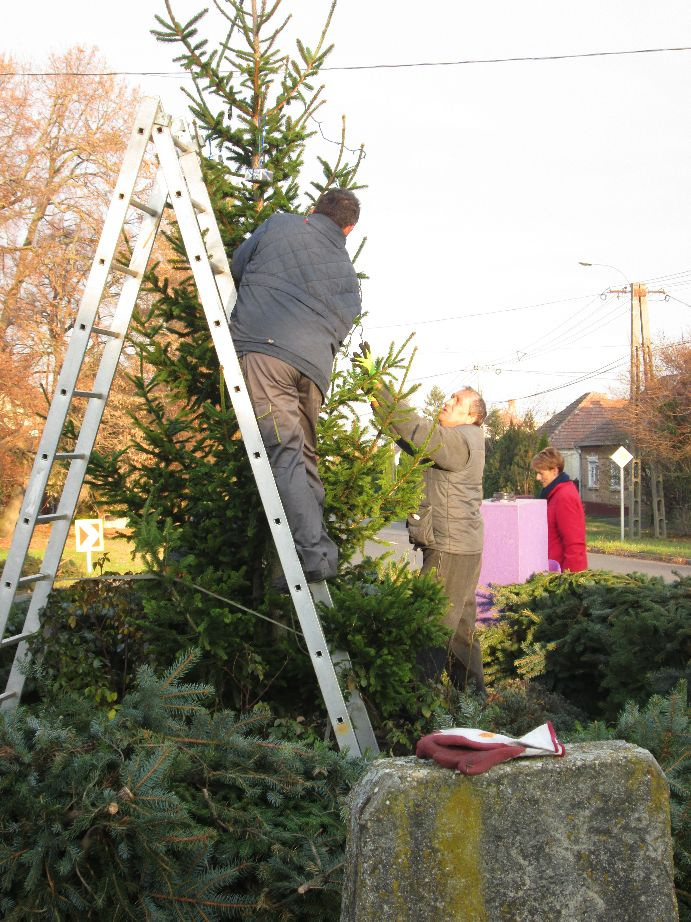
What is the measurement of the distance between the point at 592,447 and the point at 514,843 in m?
57.4

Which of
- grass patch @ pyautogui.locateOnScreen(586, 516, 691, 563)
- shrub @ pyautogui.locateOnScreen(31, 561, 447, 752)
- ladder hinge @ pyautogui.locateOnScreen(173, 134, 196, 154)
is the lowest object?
grass patch @ pyautogui.locateOnScreen(586, 516, 691, 563)

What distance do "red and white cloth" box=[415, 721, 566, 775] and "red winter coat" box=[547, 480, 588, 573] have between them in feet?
20.1

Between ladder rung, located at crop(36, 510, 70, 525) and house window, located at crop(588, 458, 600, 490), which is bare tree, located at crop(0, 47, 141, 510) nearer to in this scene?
ladder rung, located at crop(36, 510, 70, 525)

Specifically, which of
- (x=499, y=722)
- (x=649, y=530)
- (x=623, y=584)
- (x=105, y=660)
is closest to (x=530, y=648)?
(x=623, y=584)

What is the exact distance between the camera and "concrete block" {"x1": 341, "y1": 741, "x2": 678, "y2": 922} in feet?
5.84

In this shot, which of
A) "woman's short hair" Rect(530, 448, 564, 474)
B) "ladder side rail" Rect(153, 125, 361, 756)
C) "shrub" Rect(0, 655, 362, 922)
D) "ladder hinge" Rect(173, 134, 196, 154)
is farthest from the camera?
"woman's short hair" Rect(530, 448, 564, 474)

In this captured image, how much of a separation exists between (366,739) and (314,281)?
5.74 feet

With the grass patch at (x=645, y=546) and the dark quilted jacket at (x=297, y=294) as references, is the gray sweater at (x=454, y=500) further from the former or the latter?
the grass patch at (x=645, y=546)

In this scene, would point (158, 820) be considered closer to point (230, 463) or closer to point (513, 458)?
point (230, 463)

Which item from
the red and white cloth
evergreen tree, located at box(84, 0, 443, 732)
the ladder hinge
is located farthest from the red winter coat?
the red and white cloth

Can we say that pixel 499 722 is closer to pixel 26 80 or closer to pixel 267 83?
pixel 267 83

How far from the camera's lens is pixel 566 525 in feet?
26.2

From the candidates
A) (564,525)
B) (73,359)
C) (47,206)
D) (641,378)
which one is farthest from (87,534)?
(641,378)

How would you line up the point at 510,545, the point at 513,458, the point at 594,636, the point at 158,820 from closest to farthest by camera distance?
the point at 158,820, the point at 594,636, the point at 510,545, the point at 513,458
